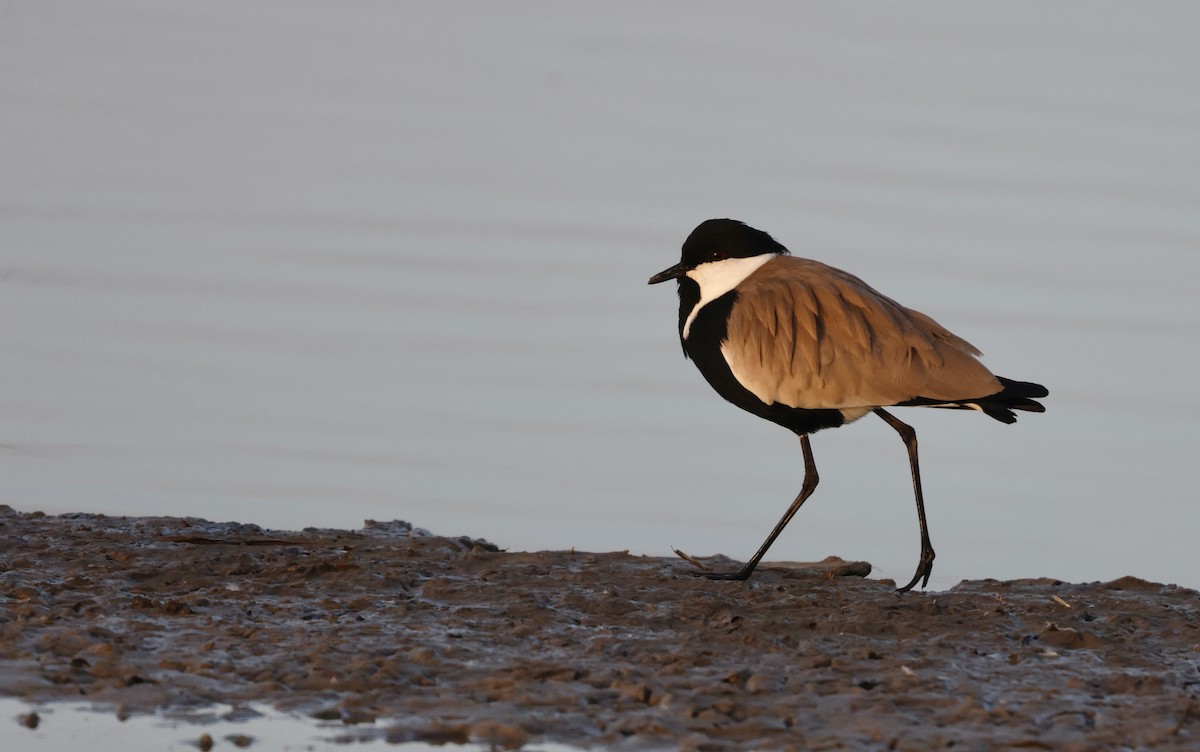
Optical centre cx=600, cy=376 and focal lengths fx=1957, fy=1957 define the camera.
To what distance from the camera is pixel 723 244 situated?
9.02 metres

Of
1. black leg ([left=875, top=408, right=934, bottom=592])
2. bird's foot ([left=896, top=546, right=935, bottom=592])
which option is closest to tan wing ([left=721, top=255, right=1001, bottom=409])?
black leg ([left=875, top=408, right=934, bottom=592])

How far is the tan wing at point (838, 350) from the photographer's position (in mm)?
8273

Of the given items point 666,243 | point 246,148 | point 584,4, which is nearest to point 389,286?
point 666,243

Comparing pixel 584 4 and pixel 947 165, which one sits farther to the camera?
pixel 584 4

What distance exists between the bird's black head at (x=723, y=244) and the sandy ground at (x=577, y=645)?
147 centimetres

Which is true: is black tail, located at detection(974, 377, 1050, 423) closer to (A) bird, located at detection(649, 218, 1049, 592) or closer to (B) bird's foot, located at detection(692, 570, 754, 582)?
(A) bird, located at detection(649, 218, 1049, 592)

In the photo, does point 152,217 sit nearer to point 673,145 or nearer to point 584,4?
point 673,145

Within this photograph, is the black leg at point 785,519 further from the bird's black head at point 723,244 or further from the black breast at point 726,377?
the bird's black head at point 723,244

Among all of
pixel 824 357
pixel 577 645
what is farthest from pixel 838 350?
pixel 577 645

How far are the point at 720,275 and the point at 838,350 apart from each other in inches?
34.1

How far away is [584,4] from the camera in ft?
81.9

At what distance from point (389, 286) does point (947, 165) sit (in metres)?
6.10

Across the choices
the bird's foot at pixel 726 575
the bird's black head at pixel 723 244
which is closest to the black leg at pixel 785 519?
the bird's foot at pixel 726 575

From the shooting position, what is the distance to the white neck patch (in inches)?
349
